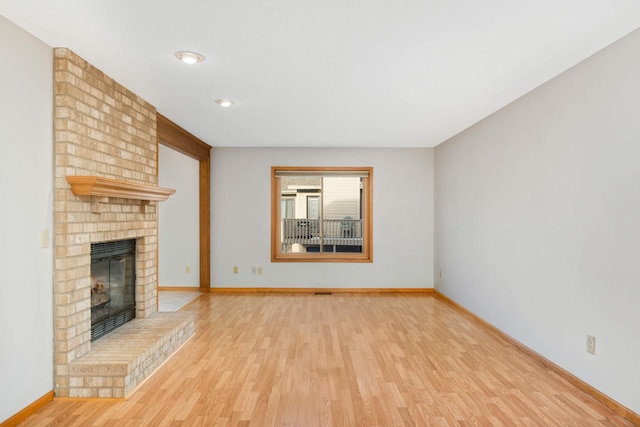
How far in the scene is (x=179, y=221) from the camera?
5723 mm

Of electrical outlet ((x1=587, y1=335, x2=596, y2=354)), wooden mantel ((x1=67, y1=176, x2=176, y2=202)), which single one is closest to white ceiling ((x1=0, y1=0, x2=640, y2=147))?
wooden mantel ((x1=67, y1=176, x2=176, y2=202))

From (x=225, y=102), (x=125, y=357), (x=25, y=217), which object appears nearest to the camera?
(x=25, y=217)

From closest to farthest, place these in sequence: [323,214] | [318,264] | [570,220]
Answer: [570,220] < [318,264] < [323,214]

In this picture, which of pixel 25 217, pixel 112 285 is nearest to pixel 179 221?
pixel 112 285

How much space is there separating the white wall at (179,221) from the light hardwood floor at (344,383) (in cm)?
192

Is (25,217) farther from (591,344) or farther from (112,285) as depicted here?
(591,344)

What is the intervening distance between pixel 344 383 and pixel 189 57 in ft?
8.51

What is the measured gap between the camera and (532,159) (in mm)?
3115

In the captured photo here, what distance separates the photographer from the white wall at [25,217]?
2010 millimetres

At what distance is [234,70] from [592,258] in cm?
293

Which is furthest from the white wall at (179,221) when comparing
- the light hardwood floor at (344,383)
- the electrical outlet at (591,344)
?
the electrical outlet at (591,344)

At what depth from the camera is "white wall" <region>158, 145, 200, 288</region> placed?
5.71 m

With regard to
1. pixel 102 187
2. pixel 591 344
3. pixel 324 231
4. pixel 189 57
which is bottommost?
pixel 591 344

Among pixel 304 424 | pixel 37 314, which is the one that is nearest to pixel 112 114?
pixel 37 314
